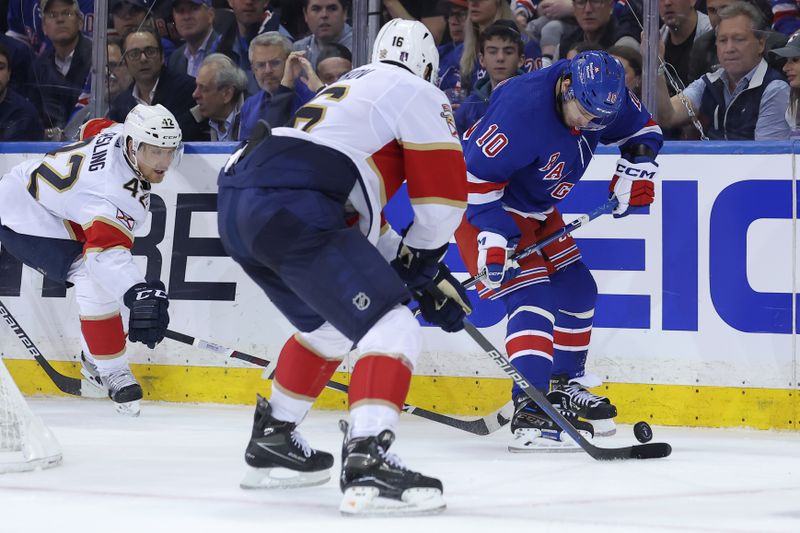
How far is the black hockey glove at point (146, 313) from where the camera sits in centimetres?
463

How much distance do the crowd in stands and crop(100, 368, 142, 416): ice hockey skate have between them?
1.19m

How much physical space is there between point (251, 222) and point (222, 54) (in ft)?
9.80

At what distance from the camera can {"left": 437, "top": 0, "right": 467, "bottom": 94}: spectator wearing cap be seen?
16.7 ft

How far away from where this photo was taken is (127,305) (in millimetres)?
4695

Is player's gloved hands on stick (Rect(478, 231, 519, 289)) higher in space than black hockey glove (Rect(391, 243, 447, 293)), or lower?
lower

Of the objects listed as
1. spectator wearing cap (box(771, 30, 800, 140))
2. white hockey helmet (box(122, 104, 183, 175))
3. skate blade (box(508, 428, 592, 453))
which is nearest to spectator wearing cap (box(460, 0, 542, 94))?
spectator wearing cap (box(771, 30, 800, 140))

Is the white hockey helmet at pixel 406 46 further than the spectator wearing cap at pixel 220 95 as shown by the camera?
No

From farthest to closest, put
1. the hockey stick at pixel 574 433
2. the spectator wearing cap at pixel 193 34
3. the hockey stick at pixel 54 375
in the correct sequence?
the spectator wearing cap at pixel 193 34 < the hockey stick at pixel 54 375 < the hockey stick at pixel 574 433

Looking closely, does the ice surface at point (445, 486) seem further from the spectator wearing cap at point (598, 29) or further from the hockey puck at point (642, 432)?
the spectator wearing cap at point (598, 29)

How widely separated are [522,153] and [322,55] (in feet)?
5.38

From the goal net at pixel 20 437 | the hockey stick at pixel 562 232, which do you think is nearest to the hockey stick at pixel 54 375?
the goal net at pixel 20 437

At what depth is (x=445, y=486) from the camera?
3.15 meters

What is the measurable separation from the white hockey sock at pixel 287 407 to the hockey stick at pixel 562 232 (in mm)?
1142

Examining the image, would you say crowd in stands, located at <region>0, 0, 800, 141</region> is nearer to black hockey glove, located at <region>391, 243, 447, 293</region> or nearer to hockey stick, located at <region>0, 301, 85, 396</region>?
hockey stick, located at <region>0, 301, 85, 396</region>
